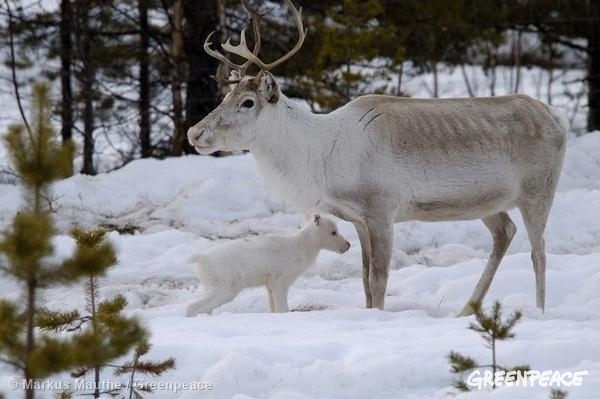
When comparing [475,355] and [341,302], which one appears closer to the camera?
[475,355]

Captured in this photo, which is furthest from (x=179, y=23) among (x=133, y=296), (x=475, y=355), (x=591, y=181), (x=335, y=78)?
(x=475, y=355)

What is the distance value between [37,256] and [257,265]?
12.8 ft

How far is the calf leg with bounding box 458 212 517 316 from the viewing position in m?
8.03

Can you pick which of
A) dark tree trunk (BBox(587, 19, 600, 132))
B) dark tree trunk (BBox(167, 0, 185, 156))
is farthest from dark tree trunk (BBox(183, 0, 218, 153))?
dark tree trunk (BBox(587, 19, 600, 132))

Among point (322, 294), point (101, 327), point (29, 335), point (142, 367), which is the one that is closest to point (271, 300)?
point (322, 294)

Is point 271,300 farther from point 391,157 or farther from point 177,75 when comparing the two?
point 177,75

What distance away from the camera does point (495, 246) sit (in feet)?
27.1

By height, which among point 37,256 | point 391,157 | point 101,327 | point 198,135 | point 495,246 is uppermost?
point 198,135

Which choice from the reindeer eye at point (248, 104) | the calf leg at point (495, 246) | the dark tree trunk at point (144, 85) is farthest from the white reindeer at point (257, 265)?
the dark tree trunk at point (144, 85)

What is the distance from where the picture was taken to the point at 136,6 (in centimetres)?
1502

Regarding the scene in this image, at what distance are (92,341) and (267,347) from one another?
139 centimetres

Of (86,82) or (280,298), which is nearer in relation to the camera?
(280,298)

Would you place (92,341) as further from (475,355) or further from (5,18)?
(5,18)

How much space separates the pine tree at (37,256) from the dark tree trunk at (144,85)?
10.7m
